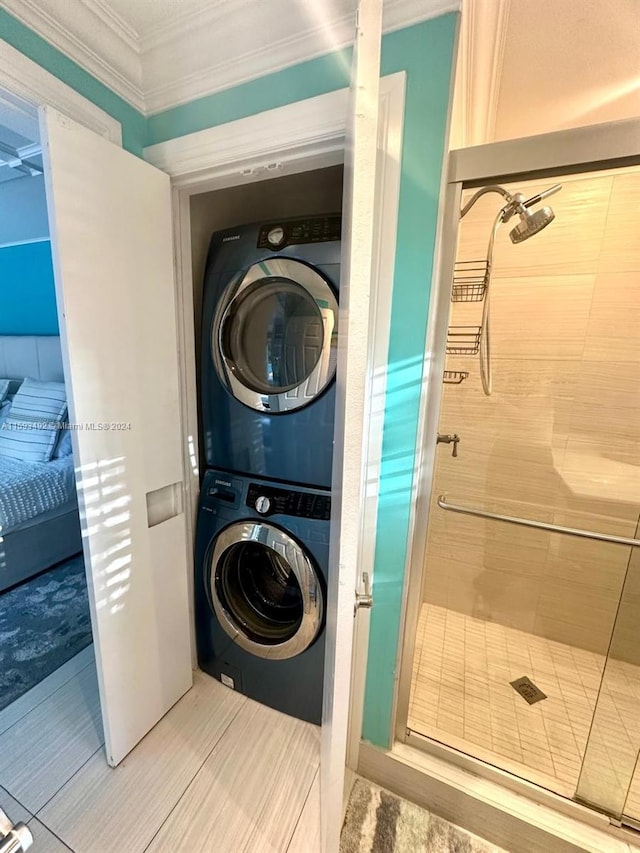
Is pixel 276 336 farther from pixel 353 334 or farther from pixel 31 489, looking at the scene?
pixel 31 489

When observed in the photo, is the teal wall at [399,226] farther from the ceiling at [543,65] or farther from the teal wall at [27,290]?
the teal wall at [27,290]

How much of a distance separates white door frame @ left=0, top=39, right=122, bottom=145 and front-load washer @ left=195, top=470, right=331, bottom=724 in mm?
1154

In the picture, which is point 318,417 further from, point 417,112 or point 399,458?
point 417,112

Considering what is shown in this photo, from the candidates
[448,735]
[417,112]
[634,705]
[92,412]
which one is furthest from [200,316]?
[634,705]

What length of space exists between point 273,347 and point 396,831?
1608 millimetres

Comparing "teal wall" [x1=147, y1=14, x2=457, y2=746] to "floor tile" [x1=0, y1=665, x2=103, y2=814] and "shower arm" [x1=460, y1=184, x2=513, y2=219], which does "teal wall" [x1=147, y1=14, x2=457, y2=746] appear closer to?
"shower arm" [x1=460, y1=184, x2=513, y2=219]

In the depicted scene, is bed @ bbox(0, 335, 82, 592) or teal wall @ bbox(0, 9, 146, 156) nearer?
teal wall @ bbox(0, 9, 146, 156)

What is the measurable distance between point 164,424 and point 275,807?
51.1 inches

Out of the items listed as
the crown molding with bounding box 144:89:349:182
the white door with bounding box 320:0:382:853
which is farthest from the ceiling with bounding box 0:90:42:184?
the white door with bounding box 320:0:382:853

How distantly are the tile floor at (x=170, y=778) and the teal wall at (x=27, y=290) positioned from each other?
8.67ft

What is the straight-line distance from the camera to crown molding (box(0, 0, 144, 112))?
0.84 m

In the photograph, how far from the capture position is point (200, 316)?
1.40 m

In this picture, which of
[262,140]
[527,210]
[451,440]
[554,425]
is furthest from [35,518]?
[554,425]

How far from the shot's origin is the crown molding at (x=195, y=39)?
84cm
